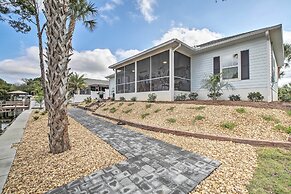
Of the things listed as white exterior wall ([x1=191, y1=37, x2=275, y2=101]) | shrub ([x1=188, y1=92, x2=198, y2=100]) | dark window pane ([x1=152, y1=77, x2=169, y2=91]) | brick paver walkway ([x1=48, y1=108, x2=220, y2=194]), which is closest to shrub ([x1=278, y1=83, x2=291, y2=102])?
white exterior wall ([x1=191, y1=37, x2=275, y2=101])

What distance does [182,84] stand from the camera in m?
10.8

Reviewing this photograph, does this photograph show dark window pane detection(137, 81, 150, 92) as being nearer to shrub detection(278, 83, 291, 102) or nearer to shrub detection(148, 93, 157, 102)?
shrub detection(148, 93, 157, 102)

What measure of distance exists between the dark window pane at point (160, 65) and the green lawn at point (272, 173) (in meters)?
7.68

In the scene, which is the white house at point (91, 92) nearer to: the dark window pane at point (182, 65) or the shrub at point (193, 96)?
the dark window pane at point (182, 65)

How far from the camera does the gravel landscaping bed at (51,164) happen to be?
242 centimetres

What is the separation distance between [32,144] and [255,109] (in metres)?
8.44

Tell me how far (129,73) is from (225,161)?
39.6 ft

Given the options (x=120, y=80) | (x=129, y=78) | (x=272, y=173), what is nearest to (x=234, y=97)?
(x=272, y=173)

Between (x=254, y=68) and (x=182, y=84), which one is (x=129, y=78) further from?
(x=254, y=68)

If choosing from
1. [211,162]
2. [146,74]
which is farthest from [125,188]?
[146,74]

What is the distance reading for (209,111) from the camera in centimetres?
651

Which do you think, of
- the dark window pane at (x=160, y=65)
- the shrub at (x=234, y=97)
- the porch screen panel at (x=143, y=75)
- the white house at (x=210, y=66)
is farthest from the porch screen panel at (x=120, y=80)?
the shrub at (x=234, y=97)

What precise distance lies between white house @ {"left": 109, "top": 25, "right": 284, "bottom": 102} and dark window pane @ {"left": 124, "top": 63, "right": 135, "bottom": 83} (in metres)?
0.10

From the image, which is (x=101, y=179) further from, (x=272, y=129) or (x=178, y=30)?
(x=178, y=30)
